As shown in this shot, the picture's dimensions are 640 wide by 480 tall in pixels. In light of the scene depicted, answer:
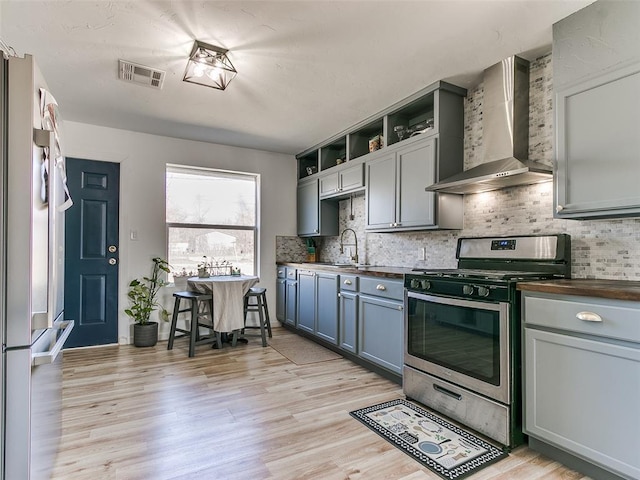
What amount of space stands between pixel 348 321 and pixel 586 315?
207 centimetres

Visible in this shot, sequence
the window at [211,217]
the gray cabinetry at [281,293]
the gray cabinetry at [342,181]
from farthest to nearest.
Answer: the gray cabinetry at [281,293], the window at [211,217], the gray cabinetry at [342,181]

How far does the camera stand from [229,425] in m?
2.25

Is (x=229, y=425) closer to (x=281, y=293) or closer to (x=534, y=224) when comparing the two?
(x=534, y=224)

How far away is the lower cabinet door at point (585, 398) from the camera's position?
61.8 inches

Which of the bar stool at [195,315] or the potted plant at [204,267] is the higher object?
the potted plant at [204,267]

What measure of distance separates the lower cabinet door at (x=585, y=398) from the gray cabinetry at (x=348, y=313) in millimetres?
1618

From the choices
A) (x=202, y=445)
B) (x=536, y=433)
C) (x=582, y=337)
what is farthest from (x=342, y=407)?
(x=582, y=337)

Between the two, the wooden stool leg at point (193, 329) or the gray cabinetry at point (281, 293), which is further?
the gray cabinetry at point (281, 293)

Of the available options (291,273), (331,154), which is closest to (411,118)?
(331,154)

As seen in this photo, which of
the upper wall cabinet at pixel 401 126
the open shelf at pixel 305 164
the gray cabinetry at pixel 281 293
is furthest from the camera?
the open shelf at pixel 305 164

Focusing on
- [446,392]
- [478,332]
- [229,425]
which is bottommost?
[229,425]

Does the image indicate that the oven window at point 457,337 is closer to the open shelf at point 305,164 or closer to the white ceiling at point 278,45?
the white ceiling at point 278,45

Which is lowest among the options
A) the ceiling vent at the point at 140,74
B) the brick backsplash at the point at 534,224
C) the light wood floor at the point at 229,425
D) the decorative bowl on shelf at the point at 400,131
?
the light wood floor at the point at 229,425

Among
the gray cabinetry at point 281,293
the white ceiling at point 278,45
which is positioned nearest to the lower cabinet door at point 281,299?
the gray cabinetry at point 281,293
